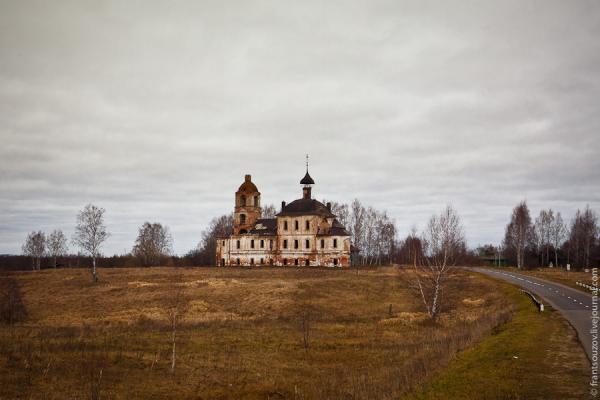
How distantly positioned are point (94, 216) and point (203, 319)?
33717mm

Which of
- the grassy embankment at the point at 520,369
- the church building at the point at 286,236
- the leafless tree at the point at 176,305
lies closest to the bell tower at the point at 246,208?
the church building at the point at 286,236

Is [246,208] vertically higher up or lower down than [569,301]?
higher up

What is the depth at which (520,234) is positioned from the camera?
3017 inches

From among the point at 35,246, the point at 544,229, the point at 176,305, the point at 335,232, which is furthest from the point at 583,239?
the point at 35,246

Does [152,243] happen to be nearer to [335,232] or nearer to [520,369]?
[335,232]

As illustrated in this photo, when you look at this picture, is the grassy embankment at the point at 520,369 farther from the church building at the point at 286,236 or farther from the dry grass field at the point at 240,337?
the church building at the point at 286,236

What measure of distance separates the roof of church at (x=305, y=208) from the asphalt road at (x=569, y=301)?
1348 inches

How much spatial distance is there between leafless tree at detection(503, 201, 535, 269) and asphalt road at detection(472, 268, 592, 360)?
30243 mm

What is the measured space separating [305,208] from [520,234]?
35793 millimetres

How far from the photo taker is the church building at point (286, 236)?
76.0 m

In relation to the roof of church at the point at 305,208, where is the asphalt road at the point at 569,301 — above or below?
below

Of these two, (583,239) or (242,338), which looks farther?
(583,239)

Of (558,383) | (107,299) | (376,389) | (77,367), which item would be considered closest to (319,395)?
(376,389)

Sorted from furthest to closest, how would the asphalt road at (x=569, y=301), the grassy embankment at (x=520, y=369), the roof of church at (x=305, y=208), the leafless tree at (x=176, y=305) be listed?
the roof of church at (x=305, y=208) → the leafless tree at (x=176, y=305) → the asphalt road at (x=569, y=301) → the grassy embankment at (x=520, y=369)
